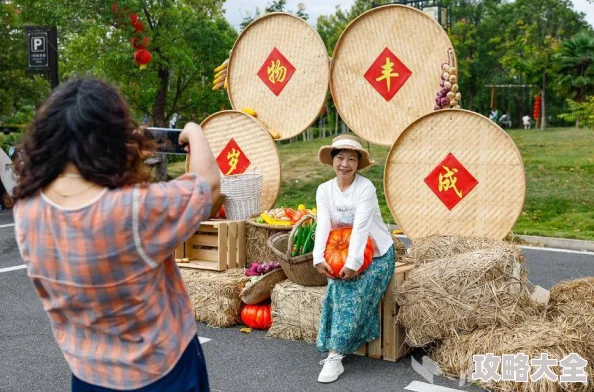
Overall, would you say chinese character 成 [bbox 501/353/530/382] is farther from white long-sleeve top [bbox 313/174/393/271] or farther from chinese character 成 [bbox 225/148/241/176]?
chinese character 成 [bbox 225/148/241/176]

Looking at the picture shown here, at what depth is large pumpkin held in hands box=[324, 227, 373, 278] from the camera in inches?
167

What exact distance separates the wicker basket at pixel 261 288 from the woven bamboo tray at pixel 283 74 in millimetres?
1548

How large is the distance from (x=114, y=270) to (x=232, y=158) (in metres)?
4.84

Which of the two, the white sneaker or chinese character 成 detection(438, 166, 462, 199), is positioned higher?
chinese character 成 detection(438, 166, 462, 199)

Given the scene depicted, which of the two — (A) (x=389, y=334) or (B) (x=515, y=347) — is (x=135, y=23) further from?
(B) (x=515, y=347)

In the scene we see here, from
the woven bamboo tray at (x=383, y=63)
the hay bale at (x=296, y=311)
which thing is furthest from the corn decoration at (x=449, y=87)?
the hay bale at (x=296, y=311)

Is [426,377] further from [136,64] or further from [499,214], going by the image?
[136,64]

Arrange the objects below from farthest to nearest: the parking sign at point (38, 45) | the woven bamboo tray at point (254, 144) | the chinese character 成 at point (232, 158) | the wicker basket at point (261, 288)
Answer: the parking sign at point (38, 45), the chinese character 成 at point (232, 158), the woven bamboo tray at point (254, 144), the wicker basket at point (261, 288)

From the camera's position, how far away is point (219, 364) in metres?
4.60

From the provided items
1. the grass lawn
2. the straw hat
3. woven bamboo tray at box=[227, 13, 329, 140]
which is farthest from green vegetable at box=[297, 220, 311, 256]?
the grass lawn

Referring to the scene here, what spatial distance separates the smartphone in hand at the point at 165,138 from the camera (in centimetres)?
210

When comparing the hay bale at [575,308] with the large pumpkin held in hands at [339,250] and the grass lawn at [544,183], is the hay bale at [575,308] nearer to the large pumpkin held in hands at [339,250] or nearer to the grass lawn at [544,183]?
the large pumpkin held in hands at [339,250]

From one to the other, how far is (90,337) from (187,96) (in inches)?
498

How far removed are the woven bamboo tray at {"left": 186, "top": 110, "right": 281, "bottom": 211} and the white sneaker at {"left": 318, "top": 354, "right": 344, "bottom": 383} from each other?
2288mm
